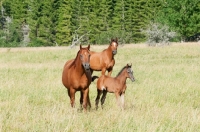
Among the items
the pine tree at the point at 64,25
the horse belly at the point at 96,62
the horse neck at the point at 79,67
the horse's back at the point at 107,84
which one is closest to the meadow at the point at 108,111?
the horse's back at the point at 107,84

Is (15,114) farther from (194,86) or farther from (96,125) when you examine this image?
(194,86)

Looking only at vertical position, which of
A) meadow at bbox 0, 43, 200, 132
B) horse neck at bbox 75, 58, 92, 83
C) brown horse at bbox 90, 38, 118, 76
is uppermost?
horse neck at bbox 75, 58, 92, 83

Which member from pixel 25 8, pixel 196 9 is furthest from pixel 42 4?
pixel 196 9

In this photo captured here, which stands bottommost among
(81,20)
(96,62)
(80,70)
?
(96,62)

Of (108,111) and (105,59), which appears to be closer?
(108,111)

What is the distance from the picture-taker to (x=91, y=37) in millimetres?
64375

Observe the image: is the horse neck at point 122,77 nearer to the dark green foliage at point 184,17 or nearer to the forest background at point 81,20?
the dark green foliage at point 184,17

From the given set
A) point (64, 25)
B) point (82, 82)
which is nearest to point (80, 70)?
point (82, 82)

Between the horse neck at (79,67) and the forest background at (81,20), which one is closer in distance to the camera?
the horse neck at (79,67)

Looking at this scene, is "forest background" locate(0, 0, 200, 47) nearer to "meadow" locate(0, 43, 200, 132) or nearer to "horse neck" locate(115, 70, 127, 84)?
"meadow" locate(0, 43, 200, 132)

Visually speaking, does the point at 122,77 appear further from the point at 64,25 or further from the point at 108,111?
the point at 64,25

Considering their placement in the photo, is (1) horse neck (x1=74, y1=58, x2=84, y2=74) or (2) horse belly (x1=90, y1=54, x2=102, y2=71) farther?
(2) horse belly (x1=90, y1=54, x2=102, y2=71)

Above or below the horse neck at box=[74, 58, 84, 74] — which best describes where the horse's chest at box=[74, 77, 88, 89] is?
below

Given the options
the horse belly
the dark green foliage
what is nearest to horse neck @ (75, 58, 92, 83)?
the horse belly
